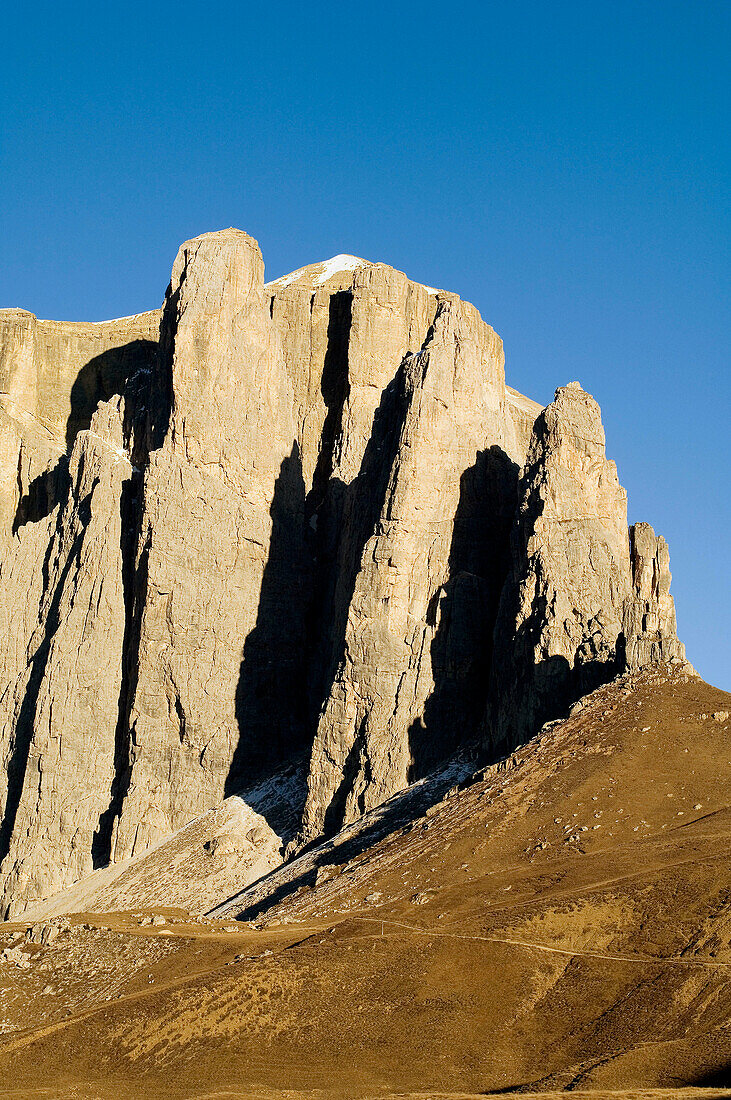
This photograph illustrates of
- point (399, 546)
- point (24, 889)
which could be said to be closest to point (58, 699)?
point (24, 889)

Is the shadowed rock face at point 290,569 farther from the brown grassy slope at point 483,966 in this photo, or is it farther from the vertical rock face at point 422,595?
the brown grassy slope at point 483,966

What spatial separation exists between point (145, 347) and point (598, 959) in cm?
7185

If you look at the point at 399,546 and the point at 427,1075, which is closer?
the point at 427,1075

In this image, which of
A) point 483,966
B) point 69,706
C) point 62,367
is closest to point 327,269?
point 62,367

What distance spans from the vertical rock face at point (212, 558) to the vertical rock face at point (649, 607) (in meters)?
21.6

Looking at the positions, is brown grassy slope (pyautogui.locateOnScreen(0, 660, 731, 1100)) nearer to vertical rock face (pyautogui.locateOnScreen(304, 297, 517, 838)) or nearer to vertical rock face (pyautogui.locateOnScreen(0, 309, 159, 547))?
vertical rock face (pyautogui.locateOnScreen(304, 297, 517, 838))

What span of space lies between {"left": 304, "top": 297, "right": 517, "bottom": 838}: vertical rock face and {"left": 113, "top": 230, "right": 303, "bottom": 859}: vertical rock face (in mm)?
7605

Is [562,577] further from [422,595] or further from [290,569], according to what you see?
[290,569]

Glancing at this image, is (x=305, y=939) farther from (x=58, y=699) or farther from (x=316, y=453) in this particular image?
(x=316, y=453)

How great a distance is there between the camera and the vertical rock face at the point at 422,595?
7200 cm

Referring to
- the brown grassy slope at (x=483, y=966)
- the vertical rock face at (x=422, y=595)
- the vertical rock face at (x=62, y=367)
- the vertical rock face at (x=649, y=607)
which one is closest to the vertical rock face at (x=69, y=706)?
the vertical rock face at (x=422, y=595)

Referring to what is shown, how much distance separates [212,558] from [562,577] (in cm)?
2506

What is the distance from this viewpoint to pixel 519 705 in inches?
2618

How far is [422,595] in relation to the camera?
7550 cm
